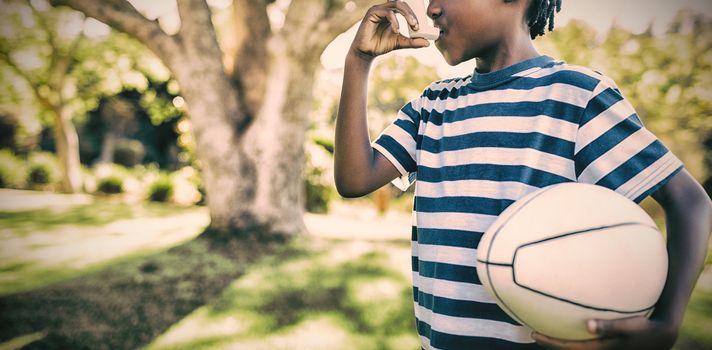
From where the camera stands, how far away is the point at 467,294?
1.18 m

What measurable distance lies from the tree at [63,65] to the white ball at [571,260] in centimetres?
1432

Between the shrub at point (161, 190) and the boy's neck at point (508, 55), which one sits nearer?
the boy's neck at point (508, 55)

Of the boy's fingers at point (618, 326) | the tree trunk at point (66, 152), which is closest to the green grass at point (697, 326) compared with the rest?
the boy's fingers at point (618, 326)

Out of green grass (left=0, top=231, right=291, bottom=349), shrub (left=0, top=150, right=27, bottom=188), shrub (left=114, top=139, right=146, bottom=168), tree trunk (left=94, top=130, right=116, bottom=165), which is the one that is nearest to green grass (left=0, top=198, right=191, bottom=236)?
green grass (left=0, top=231, right=291, bottom=349)

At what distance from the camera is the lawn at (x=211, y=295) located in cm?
345

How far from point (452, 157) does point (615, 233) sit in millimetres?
472

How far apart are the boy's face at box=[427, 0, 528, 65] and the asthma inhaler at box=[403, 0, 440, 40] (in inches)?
1.4

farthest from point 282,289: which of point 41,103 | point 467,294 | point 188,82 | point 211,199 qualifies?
point 41,103

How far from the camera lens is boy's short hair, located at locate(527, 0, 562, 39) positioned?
4.43 ft

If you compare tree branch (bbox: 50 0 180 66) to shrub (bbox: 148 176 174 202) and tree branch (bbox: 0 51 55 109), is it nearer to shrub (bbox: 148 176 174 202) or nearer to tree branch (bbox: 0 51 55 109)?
shrub (bbox: 148 176 174 202)

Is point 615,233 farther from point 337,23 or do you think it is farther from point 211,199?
point 211,199

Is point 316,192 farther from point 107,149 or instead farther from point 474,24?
point 107,149

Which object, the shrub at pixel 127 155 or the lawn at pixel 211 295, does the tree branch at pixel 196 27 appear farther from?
the shrub at pixel 127 155

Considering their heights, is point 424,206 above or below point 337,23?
below
